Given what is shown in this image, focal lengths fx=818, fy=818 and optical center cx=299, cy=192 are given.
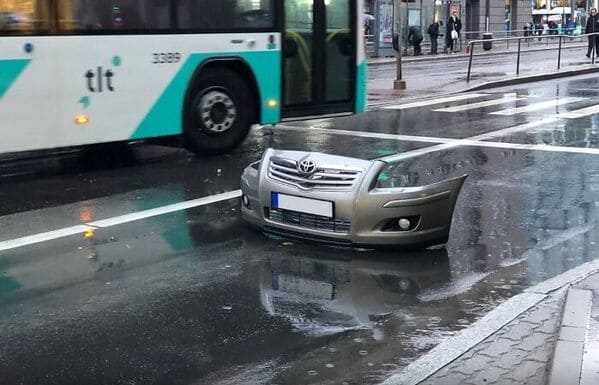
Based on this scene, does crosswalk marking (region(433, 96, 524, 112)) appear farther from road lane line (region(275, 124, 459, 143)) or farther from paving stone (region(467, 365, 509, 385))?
paving stone (region(467, 365, 509, 385))

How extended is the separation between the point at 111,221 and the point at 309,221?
2014 millimetres

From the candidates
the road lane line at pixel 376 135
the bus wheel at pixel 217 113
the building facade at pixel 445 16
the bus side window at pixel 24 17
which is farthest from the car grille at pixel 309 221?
the building facade at pixel 445 16

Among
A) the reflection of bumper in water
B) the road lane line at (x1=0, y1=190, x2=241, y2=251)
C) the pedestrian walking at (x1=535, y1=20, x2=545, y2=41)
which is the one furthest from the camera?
the pedestrian walking at (x1=535, y1=20, x2=545, y2=41)

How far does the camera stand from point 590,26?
31359 mm

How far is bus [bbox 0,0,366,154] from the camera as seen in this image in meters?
9.09

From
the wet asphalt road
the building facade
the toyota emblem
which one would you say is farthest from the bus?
the building facade

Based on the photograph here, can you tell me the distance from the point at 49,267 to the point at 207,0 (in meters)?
5.33

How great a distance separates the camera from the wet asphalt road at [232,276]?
4465 millimetres

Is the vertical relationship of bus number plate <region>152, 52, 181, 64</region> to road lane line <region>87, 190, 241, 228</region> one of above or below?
above

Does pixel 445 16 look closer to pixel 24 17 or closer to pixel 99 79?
pixel 99 79

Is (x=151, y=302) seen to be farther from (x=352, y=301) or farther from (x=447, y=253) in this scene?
(x=447, y=253)

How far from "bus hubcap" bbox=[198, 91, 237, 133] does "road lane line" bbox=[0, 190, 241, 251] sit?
7.44 ft

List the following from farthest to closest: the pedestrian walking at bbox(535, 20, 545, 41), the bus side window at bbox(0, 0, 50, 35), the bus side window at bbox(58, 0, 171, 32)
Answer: the pedestrian walking at bbox(535, 20, 545, 41) < the bus side window at bbox(58, 0, 171, 32) < the bus side window at bbox(0, 0, 50, 35)

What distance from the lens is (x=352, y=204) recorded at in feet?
20.9
